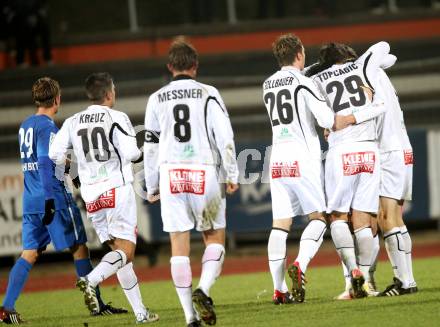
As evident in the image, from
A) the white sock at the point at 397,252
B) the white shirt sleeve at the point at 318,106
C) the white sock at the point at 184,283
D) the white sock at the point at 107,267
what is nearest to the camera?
the white sock at the point at 184,283

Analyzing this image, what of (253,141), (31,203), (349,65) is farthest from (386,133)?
(253,141)

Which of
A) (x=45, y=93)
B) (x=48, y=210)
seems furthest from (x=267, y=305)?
(x=45, y=93)

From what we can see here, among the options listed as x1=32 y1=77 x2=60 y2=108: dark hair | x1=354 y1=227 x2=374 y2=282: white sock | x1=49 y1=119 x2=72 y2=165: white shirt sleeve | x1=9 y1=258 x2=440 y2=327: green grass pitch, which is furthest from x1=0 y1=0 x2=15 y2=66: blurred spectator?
x1=354 y1=227 x2=374 y2=282: white sock

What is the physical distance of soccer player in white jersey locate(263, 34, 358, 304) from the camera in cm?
859

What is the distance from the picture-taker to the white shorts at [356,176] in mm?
8773

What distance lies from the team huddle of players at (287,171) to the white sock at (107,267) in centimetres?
1

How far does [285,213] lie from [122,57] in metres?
10.4

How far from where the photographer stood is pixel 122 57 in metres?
18.6

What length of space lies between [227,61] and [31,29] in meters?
3.46

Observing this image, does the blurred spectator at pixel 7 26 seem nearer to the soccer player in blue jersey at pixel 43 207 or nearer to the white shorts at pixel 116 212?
the soccer player in blue jersey at pixel 43 207

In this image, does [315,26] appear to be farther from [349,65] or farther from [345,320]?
[345,320]

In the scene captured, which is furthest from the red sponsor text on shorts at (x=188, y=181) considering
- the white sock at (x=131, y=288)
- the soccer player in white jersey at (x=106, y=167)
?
the white sock at (x=131, y=288)

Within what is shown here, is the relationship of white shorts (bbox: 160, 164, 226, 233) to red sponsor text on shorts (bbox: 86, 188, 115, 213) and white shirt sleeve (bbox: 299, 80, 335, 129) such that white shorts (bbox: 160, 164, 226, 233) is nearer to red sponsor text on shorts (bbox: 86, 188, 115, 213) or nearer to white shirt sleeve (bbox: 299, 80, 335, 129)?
red sponsor text on shorts (bbox: 86, 188, 115, 213)

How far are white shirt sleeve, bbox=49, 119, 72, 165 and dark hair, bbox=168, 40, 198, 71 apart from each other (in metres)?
1.46
